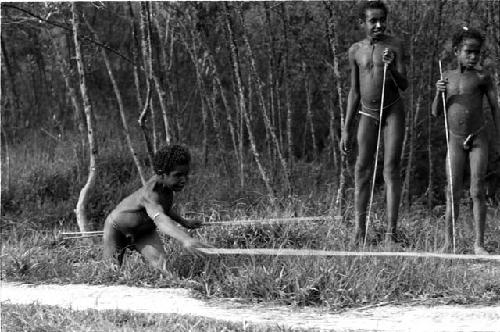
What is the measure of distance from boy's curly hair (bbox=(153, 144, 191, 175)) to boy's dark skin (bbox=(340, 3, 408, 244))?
1.71 m

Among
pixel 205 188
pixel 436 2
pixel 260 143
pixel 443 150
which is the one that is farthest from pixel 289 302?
pixel 260 143

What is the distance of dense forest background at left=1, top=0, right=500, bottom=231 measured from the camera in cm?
877

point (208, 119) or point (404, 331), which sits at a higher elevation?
point (208, 119)

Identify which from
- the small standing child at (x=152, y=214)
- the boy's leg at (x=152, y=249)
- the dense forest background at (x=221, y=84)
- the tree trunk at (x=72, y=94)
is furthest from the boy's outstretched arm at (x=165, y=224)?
the tree trunk at (x=72, y=94)

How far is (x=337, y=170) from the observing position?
32.9ft

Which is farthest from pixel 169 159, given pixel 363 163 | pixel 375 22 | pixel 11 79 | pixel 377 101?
pixel 11 79

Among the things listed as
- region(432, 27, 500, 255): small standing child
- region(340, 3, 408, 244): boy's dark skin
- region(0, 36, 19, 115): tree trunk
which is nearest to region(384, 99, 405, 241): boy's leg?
region(340, 3, 408, 244): boy's dark skin

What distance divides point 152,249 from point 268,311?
4.39 ft

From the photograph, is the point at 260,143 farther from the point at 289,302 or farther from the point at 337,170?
the point at 289,302

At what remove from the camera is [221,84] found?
969 centimetres

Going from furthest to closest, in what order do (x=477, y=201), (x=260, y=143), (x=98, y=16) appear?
(x=98, y=16) → (x=260, y=143) → (x=477, y=201)

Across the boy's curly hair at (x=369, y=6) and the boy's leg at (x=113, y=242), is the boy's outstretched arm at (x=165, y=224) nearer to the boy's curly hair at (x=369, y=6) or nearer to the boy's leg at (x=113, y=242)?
the boy's leg at (x=113, y=242)

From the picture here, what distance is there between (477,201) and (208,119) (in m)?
7.56

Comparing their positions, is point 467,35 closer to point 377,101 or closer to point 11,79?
point 377,101
